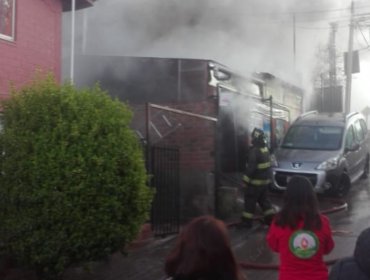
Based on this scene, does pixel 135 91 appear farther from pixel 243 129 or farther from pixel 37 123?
pixel 37 123

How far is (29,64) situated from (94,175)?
4141 mm

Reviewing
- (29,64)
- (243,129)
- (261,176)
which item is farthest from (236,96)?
(29,64)

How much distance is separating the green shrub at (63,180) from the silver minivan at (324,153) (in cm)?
653

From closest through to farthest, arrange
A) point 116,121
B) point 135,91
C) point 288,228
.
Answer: point 288,228
point 116,121
point 135,91

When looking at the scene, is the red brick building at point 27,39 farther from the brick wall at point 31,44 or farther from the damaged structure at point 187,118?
the damaged structure at point 187,118

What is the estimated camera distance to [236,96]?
42.3 feet

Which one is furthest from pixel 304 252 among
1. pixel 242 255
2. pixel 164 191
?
pixel 164 191

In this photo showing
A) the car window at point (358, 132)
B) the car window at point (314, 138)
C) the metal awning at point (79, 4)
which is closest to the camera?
the metal awning at point (79, 4)

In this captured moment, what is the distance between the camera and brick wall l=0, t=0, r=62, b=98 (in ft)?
26.8

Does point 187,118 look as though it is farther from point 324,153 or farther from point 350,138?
point 350,138

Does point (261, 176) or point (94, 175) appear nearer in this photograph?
point (94, 175)

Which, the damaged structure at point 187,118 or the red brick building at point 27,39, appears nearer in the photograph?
the red brick building at point 27,39

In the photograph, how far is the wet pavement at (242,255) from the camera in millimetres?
6301

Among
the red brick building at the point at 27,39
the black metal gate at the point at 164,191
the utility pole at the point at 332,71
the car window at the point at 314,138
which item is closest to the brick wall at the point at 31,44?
the red brick building at the point at 27,39
